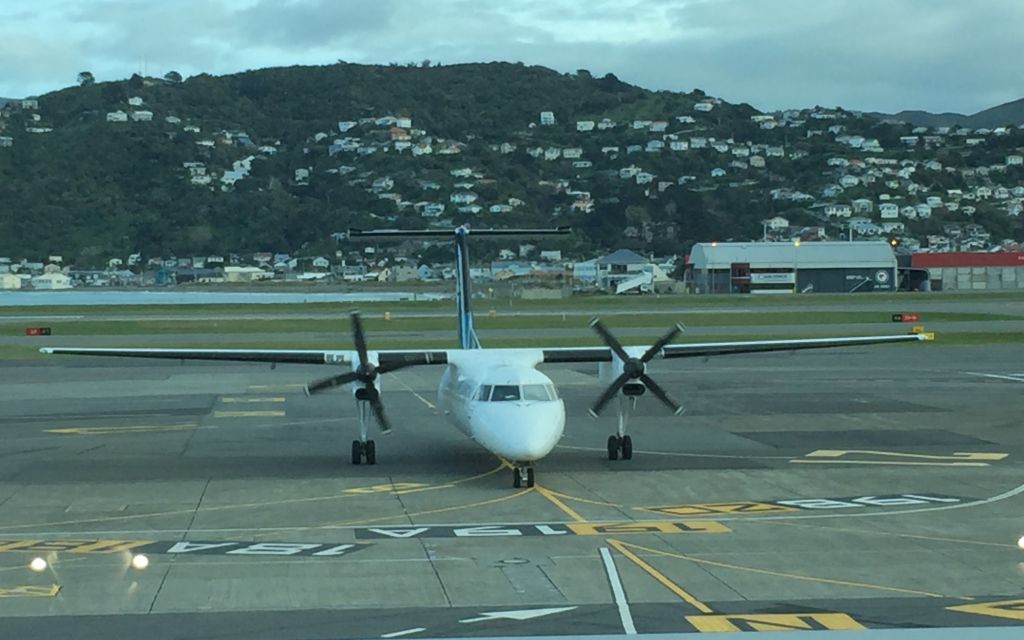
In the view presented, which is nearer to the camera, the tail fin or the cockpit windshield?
the cockpit windshield

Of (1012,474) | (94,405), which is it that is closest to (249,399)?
(94,405)

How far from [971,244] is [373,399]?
16367 centimetres

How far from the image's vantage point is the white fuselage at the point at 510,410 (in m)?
24.1

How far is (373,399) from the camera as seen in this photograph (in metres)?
28.3

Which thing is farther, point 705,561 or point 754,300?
point 754,300

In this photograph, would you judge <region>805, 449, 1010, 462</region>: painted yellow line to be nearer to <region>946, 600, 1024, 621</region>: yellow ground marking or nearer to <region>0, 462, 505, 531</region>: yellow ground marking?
<region>0, 462, 505, 531</region>: yellow ground marking

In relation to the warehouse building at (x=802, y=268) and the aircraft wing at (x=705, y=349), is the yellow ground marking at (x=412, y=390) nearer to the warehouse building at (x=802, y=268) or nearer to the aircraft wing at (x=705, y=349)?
the aircraft wing at (x=705, y=349)

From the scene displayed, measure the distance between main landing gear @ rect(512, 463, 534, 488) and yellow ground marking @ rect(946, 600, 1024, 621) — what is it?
10863 millimetres

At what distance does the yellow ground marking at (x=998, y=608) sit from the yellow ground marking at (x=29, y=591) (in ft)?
35.6

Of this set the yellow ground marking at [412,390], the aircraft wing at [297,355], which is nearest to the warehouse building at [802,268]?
the yellow ground marking at [412,390]

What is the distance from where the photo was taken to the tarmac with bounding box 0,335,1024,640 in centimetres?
1530

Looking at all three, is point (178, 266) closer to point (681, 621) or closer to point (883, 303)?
point (883, 303)

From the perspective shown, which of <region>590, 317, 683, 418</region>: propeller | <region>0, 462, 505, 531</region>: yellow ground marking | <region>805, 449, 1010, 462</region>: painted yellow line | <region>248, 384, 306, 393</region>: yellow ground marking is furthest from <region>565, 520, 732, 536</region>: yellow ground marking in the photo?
<region>248, 384, 306, 393</region>: yellow ground marking

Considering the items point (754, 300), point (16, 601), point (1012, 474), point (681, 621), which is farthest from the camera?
point (754, 300)
